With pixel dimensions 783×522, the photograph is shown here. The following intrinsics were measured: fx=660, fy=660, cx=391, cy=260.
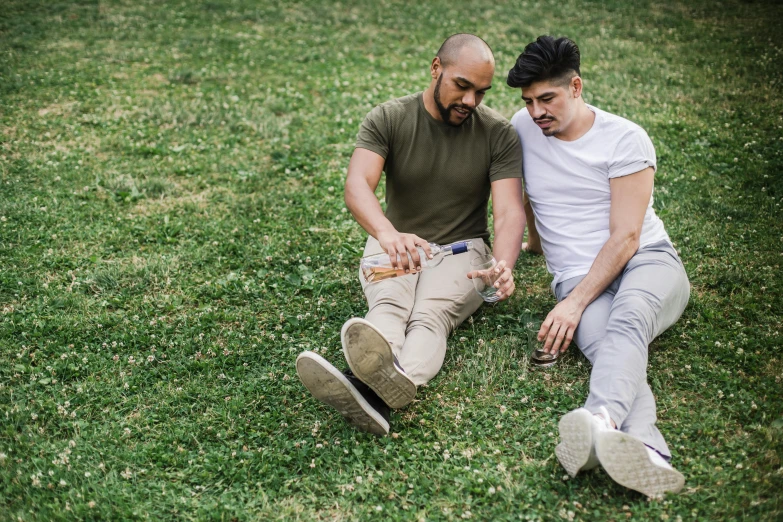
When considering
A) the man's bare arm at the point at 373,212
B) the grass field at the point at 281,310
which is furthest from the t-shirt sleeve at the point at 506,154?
the grass field at the point at 281,310

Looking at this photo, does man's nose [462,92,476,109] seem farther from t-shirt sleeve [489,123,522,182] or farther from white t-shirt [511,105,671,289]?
white t-shirt [511,105,671,289]

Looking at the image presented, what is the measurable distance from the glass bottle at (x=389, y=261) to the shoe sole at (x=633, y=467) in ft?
6.34

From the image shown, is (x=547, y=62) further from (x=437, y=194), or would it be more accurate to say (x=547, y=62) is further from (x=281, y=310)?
(x=281, y=310)

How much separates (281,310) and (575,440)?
270 centimetres

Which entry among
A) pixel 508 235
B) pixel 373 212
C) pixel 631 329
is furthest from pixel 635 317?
pixel 373 212

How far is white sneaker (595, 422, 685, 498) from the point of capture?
3225 millimetres

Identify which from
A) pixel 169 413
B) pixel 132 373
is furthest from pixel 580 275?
pixel 132 373

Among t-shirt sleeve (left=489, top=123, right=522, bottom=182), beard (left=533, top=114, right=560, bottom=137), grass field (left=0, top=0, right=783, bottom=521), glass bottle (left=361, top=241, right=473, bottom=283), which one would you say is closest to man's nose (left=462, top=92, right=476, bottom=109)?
t-shirt sleeve (left=489, top=123, right=522, bottom=182)

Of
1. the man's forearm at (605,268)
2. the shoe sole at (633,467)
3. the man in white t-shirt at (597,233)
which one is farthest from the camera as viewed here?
the man's forearm at (605,268)

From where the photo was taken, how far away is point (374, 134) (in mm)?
4848

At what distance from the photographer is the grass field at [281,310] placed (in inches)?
141

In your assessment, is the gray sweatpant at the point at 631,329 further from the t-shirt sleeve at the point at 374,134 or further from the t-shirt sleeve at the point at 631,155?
the t-shirt sleeve at the point at 374,134

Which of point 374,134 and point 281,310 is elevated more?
point 374,134

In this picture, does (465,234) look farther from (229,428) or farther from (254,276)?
(229,428)
